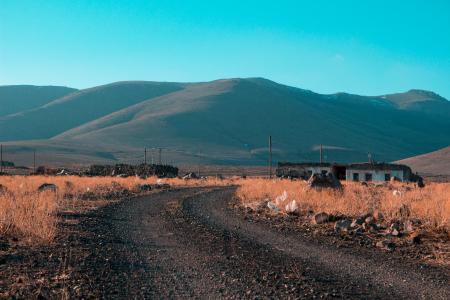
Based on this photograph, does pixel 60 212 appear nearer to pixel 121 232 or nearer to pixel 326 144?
pixel 121 232

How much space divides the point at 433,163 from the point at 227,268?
123 meters

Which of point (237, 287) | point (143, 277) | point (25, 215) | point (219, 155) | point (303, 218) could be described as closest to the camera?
point (237, 287)

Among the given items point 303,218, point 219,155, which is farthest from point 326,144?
point 303,218

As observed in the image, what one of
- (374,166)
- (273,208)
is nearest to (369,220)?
(273,208)

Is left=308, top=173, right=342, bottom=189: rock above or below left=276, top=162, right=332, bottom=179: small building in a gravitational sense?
above

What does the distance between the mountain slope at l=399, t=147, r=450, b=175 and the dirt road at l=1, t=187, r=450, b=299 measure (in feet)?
357

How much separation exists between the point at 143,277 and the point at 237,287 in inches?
52.6

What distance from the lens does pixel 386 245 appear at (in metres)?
9.54

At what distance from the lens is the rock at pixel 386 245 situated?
9.44 meters

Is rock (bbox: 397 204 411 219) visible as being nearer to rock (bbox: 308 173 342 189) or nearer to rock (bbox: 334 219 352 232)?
rock (bbox: 334 219 352 232)

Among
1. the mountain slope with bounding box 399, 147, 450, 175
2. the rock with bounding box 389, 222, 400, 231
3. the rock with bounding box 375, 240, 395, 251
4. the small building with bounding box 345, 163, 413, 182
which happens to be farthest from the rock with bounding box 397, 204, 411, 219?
the mountain slope with bounding box 399, 147, 450, 175

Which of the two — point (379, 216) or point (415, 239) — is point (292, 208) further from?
point (415, 239)

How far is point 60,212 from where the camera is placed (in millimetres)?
15258

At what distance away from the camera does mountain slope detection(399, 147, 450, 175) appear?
114m
